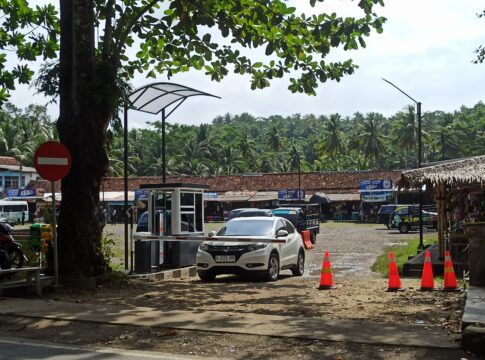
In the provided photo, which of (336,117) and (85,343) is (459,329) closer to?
(85,343)

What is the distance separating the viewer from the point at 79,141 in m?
11.7

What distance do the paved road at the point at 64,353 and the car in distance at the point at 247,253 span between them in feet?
23.2

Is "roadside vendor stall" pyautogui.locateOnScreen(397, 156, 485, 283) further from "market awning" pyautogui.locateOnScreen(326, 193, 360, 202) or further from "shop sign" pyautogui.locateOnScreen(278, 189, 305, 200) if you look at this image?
"market awning" pyautogui.locateOnScreen(326, 193, 360, 202)

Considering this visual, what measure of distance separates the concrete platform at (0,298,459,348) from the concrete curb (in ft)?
13.8

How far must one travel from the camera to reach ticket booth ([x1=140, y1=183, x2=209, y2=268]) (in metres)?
16.3

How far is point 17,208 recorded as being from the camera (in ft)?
194

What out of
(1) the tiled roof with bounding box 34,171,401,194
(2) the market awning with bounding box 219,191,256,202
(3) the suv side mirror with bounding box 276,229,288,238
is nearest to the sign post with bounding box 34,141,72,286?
(3) the suv side mirror with bounding box 276,229,288,238

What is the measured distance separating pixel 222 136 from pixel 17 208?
150 ft

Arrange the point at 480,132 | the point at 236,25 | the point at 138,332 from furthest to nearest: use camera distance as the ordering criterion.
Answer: the point at 480,132
the point at 236,25
the point at 138,332

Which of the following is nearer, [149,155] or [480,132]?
[480,132]

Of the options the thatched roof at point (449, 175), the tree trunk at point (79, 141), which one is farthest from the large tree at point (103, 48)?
the thatched roof at point (449, 175)

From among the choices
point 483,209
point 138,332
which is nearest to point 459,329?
point 138,332

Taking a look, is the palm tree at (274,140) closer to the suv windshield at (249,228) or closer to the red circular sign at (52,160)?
the suv windshield at (249,228)

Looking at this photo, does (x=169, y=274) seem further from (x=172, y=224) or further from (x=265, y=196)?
(x=265, y=196)
